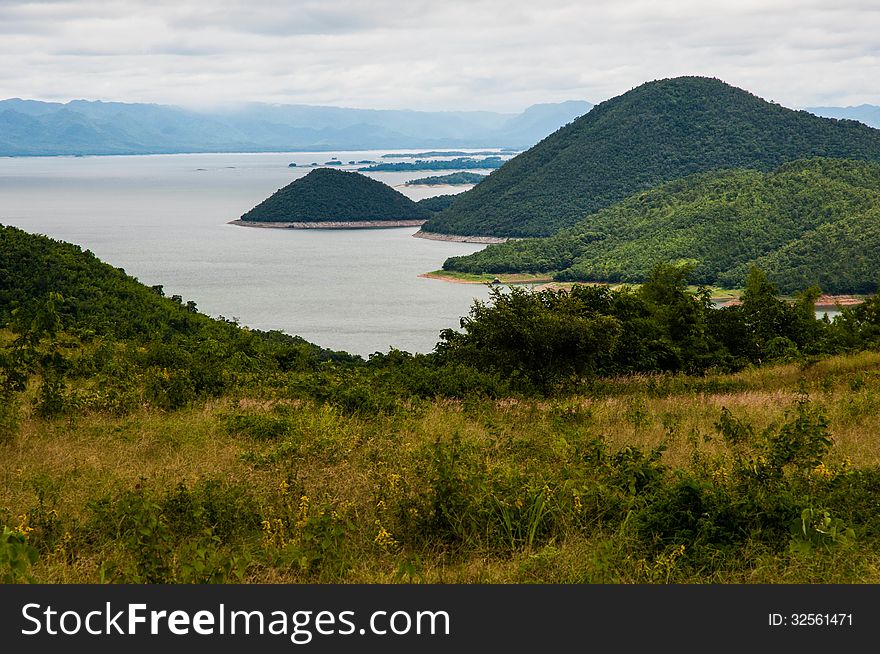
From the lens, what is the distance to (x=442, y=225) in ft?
465

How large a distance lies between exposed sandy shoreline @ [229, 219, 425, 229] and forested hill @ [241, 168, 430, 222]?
2.13ft

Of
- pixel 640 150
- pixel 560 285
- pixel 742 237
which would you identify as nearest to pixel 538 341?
pixel 560 285

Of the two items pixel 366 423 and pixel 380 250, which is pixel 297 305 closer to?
pixel 380 250

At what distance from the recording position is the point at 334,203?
151 m

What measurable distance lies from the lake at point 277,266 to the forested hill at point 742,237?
43.9ft

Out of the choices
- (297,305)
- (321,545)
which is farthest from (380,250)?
(321,545)

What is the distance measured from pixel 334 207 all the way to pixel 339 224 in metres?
3.64

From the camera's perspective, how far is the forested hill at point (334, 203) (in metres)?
147

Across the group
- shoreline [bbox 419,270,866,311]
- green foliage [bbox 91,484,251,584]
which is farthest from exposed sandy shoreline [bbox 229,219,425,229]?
green foliage [bbox 91,484,251,584]

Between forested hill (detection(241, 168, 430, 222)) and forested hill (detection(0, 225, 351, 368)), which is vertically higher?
forested hill (detection(241, 168, 430, 222))

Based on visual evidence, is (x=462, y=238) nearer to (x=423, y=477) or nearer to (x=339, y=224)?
(x=339, y=224)

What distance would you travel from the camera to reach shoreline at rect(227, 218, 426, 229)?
14212 cm

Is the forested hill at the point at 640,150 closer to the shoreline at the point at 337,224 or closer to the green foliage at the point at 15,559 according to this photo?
the shoreline at the point at 337,224

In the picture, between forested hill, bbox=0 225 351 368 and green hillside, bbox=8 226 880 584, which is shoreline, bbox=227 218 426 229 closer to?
forested hill, bbox=0 225 351 368
